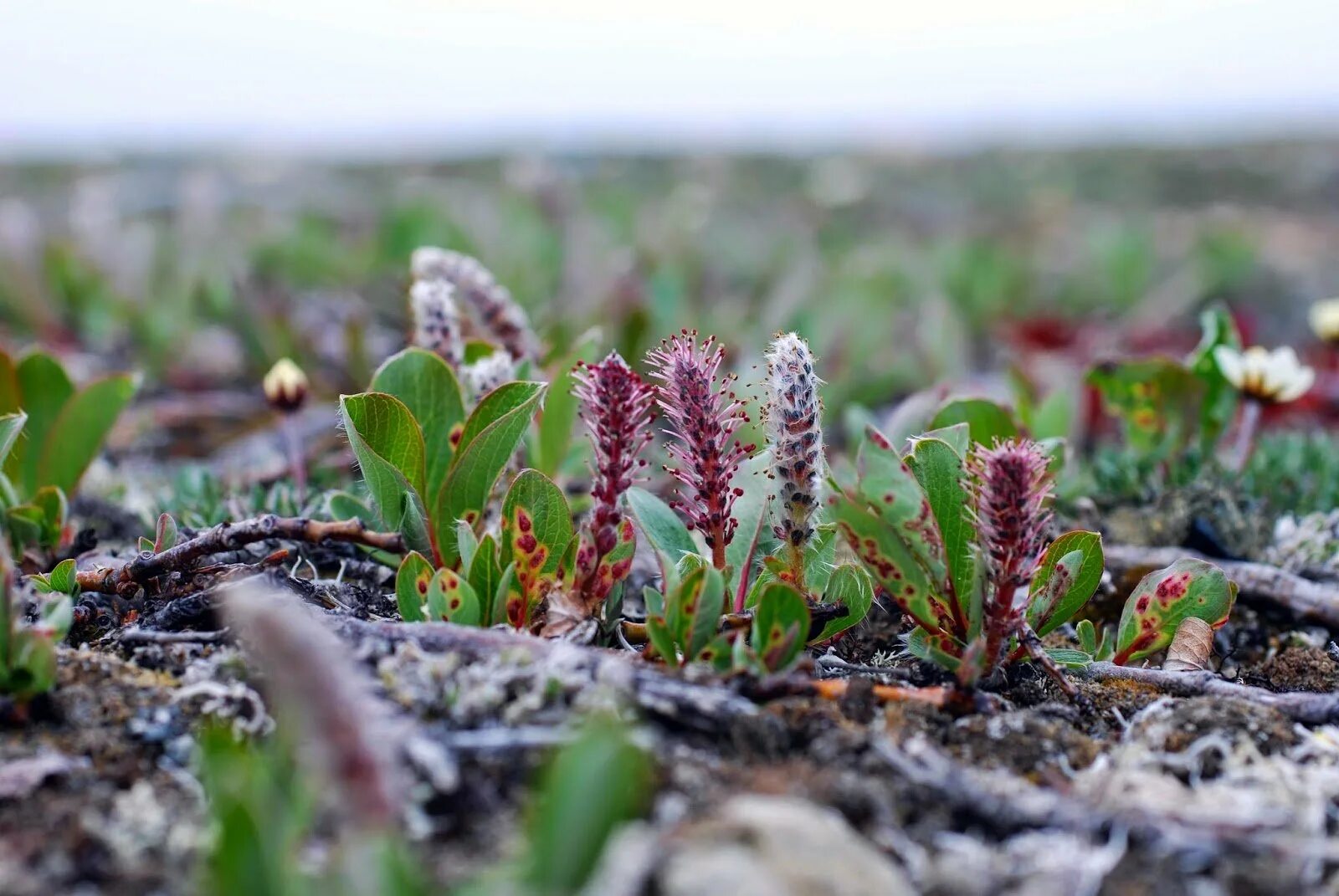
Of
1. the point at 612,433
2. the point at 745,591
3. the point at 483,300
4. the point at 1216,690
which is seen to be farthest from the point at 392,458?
the point at 1216,690

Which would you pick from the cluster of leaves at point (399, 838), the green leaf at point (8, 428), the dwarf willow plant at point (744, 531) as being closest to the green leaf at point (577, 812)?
the cluster of leaves at point (399, 838)

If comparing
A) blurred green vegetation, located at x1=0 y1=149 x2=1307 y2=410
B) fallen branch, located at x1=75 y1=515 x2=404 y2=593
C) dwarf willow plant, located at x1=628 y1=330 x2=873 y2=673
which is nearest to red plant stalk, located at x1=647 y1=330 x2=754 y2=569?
dwarf willow plant, located at x1=628 y1=330 x2=873 y2=673

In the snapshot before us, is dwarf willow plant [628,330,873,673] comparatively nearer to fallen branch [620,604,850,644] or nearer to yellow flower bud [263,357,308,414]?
fallen branch [620,604,850,644]

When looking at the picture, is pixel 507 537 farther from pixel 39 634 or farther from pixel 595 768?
pixel 595 768

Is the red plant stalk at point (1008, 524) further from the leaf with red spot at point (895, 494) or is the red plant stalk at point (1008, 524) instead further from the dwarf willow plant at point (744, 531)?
the dwarf willow plant at point (744, 531)

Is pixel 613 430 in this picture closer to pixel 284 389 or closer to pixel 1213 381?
pixel 284 389
